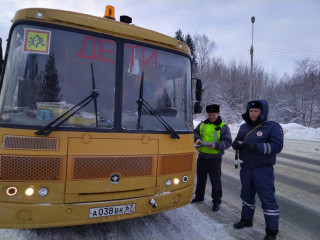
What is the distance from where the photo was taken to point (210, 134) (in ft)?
14.3

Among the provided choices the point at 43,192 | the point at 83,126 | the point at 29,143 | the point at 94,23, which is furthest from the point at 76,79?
the point at 43,192

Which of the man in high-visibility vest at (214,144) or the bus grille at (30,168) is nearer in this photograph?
the bus grille at (30,168)

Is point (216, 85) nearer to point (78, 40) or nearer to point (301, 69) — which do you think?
point (301, 69)

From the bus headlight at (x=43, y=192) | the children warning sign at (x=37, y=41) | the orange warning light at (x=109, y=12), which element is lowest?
the bus headlight at (x=43, y=192)

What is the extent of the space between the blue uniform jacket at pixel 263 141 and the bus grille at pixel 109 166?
145 centimetres

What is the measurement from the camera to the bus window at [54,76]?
2.78 metres

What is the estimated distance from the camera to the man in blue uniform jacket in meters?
3.34

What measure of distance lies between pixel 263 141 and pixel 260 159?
0.25 metres

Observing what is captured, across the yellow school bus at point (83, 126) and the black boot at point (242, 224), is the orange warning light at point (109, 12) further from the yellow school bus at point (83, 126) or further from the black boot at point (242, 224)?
the black boot at point (242, 224)

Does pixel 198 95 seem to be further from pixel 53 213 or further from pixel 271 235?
pixel 53 213

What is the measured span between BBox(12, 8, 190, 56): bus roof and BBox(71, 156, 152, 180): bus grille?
5.20ft

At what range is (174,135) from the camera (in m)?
3.39

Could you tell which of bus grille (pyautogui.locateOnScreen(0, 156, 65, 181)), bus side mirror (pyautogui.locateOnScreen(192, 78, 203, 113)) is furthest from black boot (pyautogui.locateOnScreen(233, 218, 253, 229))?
bus grille (pyautogui.locateOnScreen(0, 156, 65, 181))

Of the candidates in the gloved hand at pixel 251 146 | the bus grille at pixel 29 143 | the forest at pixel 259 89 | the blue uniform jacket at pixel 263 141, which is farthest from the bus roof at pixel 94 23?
the forest at pixel 259 89
